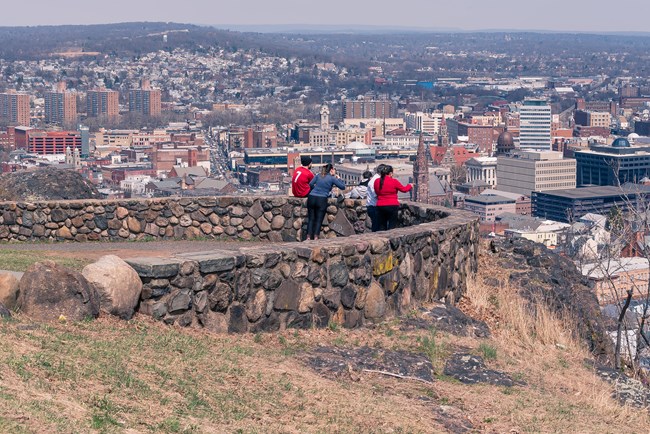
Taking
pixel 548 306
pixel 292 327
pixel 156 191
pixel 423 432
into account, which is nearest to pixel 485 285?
pixel 548 306

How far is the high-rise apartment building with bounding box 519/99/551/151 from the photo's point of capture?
147 meters

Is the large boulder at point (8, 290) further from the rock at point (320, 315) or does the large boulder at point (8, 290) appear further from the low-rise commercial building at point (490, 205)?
the low-rise commercial building at point (490, 205)

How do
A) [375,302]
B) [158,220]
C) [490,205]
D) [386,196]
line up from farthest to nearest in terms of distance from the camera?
1. [490,205]
2. [158,220]
3. [386,196]
4. [375,302]

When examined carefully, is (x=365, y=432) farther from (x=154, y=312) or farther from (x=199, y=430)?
(x=154, y=312)

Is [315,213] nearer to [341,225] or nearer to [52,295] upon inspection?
[341,225]

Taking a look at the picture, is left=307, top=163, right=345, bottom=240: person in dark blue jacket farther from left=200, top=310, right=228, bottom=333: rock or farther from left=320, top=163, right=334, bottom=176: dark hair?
left=200, top=310, right=228, bottom=333: rock

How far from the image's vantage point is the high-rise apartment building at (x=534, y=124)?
482ft

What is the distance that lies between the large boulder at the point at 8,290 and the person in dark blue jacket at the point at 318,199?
13.4ft

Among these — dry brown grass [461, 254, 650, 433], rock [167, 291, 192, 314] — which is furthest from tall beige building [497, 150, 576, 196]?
rock [167, 291, 192, 314]

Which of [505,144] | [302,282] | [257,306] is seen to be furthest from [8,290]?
[505,144]

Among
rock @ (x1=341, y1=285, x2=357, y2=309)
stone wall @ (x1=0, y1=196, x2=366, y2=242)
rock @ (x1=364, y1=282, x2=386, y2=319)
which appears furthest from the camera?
stone wall @ (x1=0, y1=196, x2=366, y2=242)

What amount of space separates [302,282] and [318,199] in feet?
9.65

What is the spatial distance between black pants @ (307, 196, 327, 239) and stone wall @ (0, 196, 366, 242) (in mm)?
448

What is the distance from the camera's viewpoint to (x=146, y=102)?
577ft
